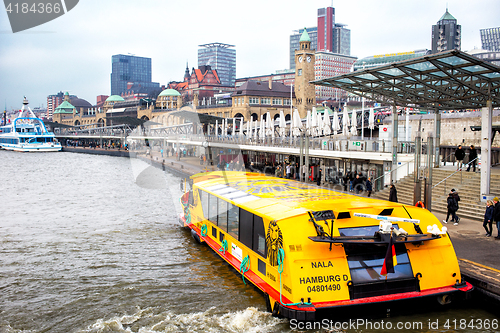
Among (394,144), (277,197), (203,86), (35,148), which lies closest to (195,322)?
(277,197)

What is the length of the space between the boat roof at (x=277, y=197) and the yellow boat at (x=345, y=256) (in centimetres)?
5

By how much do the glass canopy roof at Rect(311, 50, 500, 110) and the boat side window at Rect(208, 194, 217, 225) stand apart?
870cm

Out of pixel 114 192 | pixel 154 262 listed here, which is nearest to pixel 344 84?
pixel 154 262

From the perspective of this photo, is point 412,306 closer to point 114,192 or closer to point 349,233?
point 349,233

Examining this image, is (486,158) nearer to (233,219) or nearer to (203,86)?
(233,219)

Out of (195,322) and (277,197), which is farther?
(277,197)

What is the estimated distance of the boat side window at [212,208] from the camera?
14.2m

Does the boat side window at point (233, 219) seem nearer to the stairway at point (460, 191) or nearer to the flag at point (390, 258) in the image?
the flag at point (390, 258)

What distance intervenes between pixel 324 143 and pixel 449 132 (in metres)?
13.4

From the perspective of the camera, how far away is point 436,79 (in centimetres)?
1791

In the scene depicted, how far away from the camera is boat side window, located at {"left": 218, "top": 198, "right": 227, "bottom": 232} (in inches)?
517

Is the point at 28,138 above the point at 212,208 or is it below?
above

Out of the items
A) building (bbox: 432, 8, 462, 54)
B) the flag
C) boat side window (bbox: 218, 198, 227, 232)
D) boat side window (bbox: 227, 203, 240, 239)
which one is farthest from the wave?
building (bbox: 432, 8, 462, 54)

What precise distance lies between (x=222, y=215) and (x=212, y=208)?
3.61 ft
